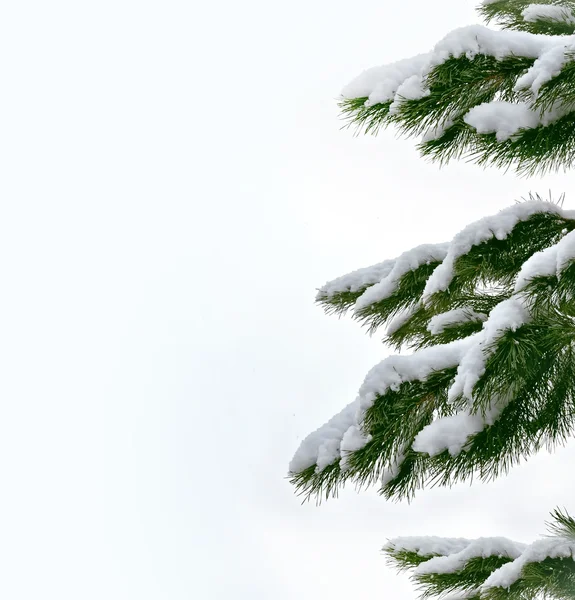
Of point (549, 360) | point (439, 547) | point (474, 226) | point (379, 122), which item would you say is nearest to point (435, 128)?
point (379, 122)

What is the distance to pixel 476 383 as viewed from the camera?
67.9 inches

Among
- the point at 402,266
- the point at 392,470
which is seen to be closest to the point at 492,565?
the point at 392,470

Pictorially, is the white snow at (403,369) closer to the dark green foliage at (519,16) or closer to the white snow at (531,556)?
the white snow at (531,556)

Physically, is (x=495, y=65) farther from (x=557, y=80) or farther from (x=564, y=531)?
(x=564, y=531)

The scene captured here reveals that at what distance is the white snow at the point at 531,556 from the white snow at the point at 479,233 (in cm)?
80

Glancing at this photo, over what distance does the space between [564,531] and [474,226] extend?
983 millimetres

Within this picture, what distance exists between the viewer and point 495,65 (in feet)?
6.83

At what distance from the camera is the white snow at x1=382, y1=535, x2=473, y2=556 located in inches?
114

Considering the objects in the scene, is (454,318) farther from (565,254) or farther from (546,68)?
(546,68)

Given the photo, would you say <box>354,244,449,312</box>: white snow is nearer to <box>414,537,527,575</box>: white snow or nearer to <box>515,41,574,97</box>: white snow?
<box>515,41,574,97</box>: white snow

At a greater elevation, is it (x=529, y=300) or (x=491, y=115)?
(x=491, y=115)

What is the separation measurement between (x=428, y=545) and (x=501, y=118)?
5.80 ft

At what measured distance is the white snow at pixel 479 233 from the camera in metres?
2.18

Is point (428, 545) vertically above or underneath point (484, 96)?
underneath
